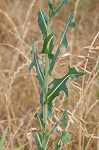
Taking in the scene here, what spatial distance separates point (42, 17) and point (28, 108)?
144cm

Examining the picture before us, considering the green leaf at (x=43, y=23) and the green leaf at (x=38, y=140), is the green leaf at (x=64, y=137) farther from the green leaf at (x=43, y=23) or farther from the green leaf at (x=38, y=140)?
the green leaf at (x=43, y=23)

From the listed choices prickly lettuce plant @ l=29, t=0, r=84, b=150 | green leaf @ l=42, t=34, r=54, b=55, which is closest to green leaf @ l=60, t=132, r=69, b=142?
prickly lettuce plant @ l=29, t=0, r=84, b=150

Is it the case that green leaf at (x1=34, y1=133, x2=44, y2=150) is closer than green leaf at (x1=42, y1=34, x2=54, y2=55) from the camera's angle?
No

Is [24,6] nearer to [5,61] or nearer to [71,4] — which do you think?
[71,4]

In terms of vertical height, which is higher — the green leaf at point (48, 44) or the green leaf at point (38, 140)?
the green leaf at point (48, 44)

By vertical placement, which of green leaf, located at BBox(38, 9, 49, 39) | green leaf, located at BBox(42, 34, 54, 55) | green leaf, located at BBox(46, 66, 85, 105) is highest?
green leaf, located at BBox(38, 9, 49, 39)

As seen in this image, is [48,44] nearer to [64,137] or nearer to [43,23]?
[43,23]

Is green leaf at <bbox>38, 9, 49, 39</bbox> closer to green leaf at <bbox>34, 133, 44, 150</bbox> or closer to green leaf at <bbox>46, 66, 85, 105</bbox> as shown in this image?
green leaf at <bbox>46, 66, 85, 105</bbox>

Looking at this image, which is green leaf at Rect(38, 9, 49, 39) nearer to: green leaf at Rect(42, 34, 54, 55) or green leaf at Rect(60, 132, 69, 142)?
green leaf at Rect(42, 34, 54, 55)

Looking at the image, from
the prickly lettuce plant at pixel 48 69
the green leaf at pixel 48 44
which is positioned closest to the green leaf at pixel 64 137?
the prickly lettuce plant at pixel 48 69

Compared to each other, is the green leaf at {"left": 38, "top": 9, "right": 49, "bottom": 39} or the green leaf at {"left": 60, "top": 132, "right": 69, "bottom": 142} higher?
the green leaf at {"left": 38, "top": 9, "right": 49, "bottom": 39}

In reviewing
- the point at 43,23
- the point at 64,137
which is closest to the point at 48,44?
the point at 43,23

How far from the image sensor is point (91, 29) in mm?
2900

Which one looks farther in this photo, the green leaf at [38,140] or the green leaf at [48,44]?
the green leaf at [38,140]
